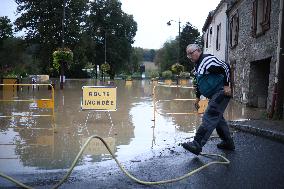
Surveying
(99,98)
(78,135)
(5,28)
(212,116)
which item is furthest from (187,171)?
(5,28)

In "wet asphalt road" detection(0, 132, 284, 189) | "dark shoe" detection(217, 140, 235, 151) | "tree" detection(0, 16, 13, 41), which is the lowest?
"wet asphalt road" detection(0, 132, 284, 189)

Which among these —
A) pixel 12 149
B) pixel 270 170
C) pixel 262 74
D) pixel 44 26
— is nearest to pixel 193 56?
pixel 270 170

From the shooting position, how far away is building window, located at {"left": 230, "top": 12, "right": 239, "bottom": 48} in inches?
818

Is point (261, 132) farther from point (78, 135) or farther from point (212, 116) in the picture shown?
point (78, 135)

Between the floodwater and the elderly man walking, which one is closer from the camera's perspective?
the elderly man walking

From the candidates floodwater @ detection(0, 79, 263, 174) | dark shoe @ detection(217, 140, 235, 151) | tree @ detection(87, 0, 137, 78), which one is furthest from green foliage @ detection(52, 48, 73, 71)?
tree @ detection(87, 0, 137, 78)

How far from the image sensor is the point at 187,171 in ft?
18.6

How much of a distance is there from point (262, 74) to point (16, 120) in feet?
35.1

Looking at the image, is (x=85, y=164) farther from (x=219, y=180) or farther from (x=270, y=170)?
(x=270, y=170)

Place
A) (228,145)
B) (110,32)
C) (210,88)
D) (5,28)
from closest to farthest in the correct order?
(210,88) → (228,145) → (5,28) → (110,32)

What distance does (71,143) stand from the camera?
27.7ft

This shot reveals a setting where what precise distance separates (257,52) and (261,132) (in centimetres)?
766

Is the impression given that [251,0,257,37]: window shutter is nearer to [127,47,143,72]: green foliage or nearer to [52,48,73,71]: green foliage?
[52,48,73,71]: green foliage

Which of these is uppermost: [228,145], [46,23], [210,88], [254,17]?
[46,23]
